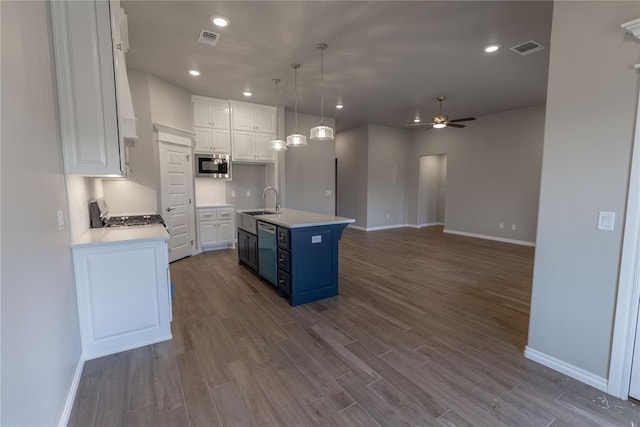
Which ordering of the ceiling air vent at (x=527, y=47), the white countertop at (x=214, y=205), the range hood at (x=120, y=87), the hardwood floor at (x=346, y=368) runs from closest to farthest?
the hardwood floor at (x=346, y=368) → the range hood at (x=120, y=87) → the ceiling air vent at (x=527, y=47) → the white countertop at (x=214, y=205)

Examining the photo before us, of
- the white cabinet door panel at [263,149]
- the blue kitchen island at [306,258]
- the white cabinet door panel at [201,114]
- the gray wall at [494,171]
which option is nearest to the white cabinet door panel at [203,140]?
the white cabinet door panel at [201,114]

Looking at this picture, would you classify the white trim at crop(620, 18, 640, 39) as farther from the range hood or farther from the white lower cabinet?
the white lower cabinet

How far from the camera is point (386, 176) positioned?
8.36 m

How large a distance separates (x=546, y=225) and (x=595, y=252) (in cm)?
32

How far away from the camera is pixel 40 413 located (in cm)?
132

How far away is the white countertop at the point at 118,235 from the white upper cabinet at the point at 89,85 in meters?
0.52

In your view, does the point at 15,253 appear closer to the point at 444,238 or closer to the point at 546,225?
the point at 546,225

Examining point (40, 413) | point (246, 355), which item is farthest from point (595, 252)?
point (40, 413)

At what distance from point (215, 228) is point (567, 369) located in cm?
538

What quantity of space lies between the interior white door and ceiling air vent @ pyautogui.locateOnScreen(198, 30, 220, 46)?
77.6 inches

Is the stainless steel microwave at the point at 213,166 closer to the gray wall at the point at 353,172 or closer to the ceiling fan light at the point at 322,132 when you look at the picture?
the ceiling fan light at the point at 322,132

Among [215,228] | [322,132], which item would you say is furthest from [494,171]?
[215,228]

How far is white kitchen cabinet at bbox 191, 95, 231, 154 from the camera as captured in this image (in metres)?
5.40

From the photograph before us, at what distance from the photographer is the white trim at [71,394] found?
1605 millimetres
